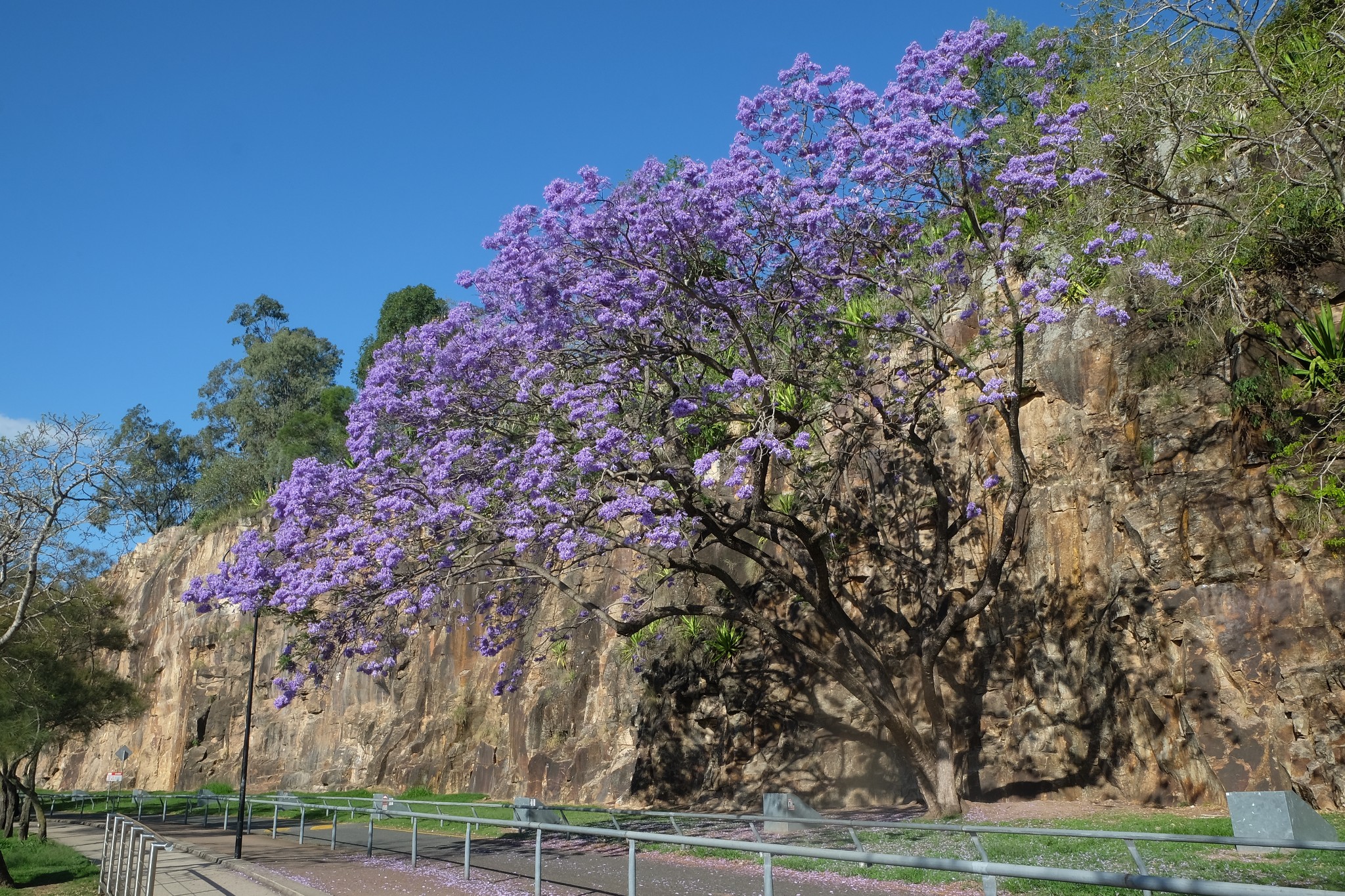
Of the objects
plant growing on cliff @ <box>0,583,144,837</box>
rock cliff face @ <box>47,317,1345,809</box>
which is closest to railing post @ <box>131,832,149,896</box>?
plant growing on cliff @ <box>0,583,144,837</box>

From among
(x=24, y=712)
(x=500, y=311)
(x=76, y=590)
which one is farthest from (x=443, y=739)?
(x=500, y=311)

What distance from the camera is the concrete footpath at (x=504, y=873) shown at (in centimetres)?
864

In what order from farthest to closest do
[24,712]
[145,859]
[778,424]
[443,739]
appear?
1. [443,739]
2. [24,712]
3. [778,424]
4. [145,859]

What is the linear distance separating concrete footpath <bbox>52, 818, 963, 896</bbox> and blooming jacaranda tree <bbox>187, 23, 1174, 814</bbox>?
2613mm

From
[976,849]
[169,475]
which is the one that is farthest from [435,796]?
[169,475]

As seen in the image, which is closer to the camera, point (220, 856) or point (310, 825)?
point (220, 856)

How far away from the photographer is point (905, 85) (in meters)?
12.8

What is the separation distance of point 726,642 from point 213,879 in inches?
392

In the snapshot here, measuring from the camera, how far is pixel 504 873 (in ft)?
39.0

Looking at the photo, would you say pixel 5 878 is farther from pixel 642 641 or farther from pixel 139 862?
pixel 642 641

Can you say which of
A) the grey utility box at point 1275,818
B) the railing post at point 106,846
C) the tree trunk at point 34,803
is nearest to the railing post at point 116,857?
the railing post at point 106,846

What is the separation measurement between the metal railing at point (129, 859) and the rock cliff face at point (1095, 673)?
976 centimetres

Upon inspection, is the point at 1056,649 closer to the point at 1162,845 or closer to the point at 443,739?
the point at 1162,845

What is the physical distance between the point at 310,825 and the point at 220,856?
9.43 meters
